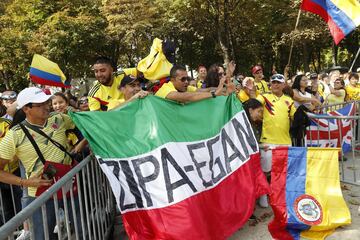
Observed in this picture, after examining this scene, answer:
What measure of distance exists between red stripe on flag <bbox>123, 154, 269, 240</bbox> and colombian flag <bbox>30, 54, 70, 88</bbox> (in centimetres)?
332

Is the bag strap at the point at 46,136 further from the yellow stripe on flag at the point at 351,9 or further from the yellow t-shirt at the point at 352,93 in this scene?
the yellow t-shirt at the point at 352,93

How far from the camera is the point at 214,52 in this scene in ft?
107

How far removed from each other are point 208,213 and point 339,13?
16.4 feet

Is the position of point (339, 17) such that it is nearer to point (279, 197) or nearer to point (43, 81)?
point (279, 197)

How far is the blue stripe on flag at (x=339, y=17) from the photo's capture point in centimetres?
669

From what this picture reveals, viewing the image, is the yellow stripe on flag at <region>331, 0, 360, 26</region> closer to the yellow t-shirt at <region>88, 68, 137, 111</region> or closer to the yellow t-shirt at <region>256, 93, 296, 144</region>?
the yellow t-shirt at <region>256, 93, 296, 144</region>

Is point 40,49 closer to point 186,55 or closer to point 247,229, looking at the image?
point 186,55

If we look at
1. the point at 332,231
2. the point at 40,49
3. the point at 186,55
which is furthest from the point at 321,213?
the point at 186,55

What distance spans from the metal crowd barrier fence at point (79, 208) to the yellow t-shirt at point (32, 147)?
30 centimetres

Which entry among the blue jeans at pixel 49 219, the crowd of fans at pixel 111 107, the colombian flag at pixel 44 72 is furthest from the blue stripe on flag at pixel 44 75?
the blue jeans at pixel 49 219

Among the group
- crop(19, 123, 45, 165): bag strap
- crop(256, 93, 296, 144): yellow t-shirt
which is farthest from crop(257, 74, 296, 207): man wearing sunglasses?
crop(19, 123, 45, 165): bag strap

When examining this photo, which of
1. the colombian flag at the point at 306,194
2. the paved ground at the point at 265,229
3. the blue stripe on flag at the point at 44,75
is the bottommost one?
the paved ground at the point at 265,229

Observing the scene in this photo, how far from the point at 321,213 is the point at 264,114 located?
5.56 ft

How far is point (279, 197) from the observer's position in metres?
4.58
